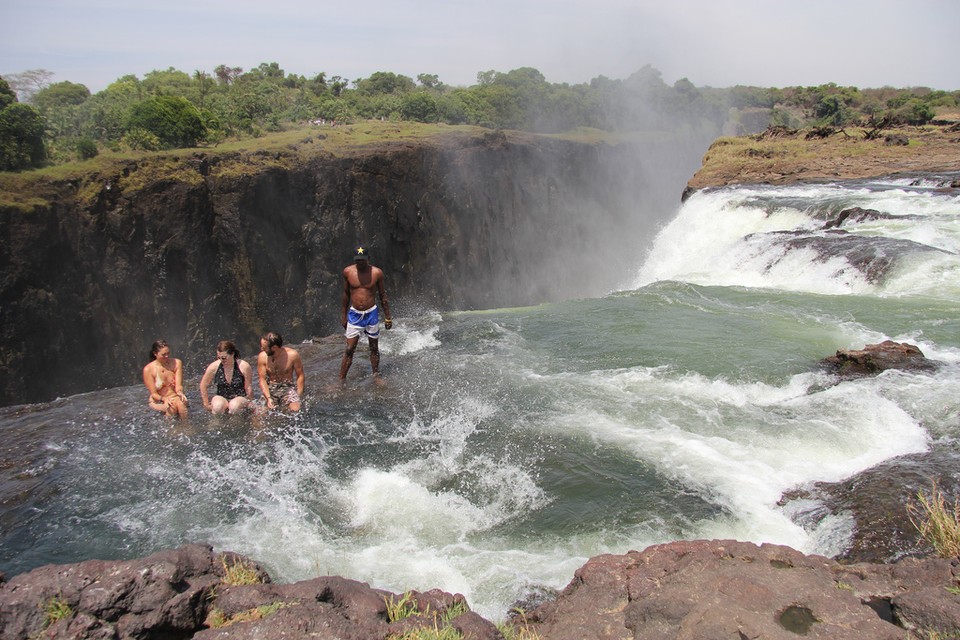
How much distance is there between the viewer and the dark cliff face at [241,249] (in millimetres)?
14422

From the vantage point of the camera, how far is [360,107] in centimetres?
3700

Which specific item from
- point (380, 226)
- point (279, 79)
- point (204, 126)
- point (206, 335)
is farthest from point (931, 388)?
point (279, 79)

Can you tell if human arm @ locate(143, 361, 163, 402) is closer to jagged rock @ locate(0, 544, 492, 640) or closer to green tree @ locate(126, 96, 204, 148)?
jagged rock @ locate(0, 544, 492, 640)

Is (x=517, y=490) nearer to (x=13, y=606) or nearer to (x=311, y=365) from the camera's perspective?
(x=13, y=606)

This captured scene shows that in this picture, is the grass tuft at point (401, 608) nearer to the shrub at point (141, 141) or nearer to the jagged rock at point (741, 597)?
the jagged rock at point (741, 597)

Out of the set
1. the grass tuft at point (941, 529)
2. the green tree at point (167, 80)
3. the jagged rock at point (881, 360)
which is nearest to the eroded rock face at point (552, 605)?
the grass tuft at point (941, 529)

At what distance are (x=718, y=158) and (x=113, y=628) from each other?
3131 cm

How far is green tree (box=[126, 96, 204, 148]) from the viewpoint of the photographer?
62.3ft

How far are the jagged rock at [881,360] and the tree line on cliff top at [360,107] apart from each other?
17851mm

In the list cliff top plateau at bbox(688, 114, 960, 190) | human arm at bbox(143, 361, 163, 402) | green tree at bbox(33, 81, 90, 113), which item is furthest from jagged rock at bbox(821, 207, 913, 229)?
green tree at bbox(33, 81, 90, 113)

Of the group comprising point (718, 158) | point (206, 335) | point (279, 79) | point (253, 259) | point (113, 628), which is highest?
point (279, 79)

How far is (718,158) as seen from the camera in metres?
29.7

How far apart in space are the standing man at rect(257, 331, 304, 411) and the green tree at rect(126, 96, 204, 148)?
50.9 feet

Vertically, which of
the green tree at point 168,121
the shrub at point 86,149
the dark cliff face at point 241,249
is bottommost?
the dark cliff face at point 241,249
